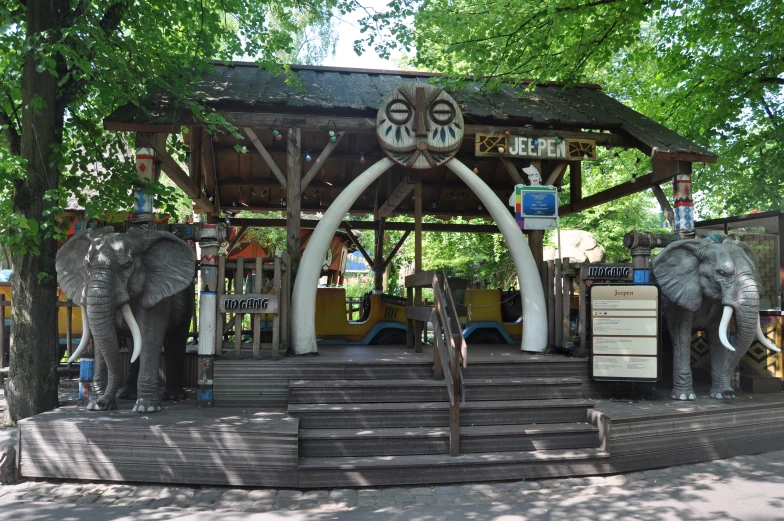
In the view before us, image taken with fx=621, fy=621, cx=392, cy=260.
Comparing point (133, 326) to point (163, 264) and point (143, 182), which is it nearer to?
point (163, 264)

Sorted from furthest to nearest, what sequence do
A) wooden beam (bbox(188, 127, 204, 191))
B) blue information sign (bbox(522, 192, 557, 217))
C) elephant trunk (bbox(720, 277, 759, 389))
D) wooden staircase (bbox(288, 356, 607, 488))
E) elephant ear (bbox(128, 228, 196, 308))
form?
wooden beam (bbox(188, 127, 204, 191)) < blue information sign (bbox(522, 192, 557, 217)) < elephant trunk (bbox(720, 277, 759, 389)) < elephant ear (bbox(128, 228, 196, 308)) < wooden staircase (bbox(288, 356, 607, 488))

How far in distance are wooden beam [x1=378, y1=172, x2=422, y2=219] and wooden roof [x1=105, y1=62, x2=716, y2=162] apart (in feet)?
3.53

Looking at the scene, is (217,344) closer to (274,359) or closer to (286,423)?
(274,359)

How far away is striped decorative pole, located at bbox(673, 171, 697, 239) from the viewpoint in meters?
7.97

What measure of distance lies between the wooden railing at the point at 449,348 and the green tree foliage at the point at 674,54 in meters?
4.12

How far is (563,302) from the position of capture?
7.90 m

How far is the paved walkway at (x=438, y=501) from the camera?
15.7 feet

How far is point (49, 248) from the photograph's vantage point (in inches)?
268

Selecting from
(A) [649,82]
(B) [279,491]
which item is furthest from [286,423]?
(A) [649,82]

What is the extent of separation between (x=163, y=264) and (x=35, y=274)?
62.3 inches

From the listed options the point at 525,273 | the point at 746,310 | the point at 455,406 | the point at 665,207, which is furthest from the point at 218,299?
the point at 665,207

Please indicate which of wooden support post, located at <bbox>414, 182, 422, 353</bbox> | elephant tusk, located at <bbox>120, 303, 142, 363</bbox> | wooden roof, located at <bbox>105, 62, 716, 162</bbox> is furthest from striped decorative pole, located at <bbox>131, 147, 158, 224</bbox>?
wooden support post, located at <bbox>414, 182, 422, 353</bbox>

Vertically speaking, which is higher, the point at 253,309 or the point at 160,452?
the point at 253,309

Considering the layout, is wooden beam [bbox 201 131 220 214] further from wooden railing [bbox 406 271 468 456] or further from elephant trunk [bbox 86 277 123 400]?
wooden railing [bbox 406 271 468 456]
